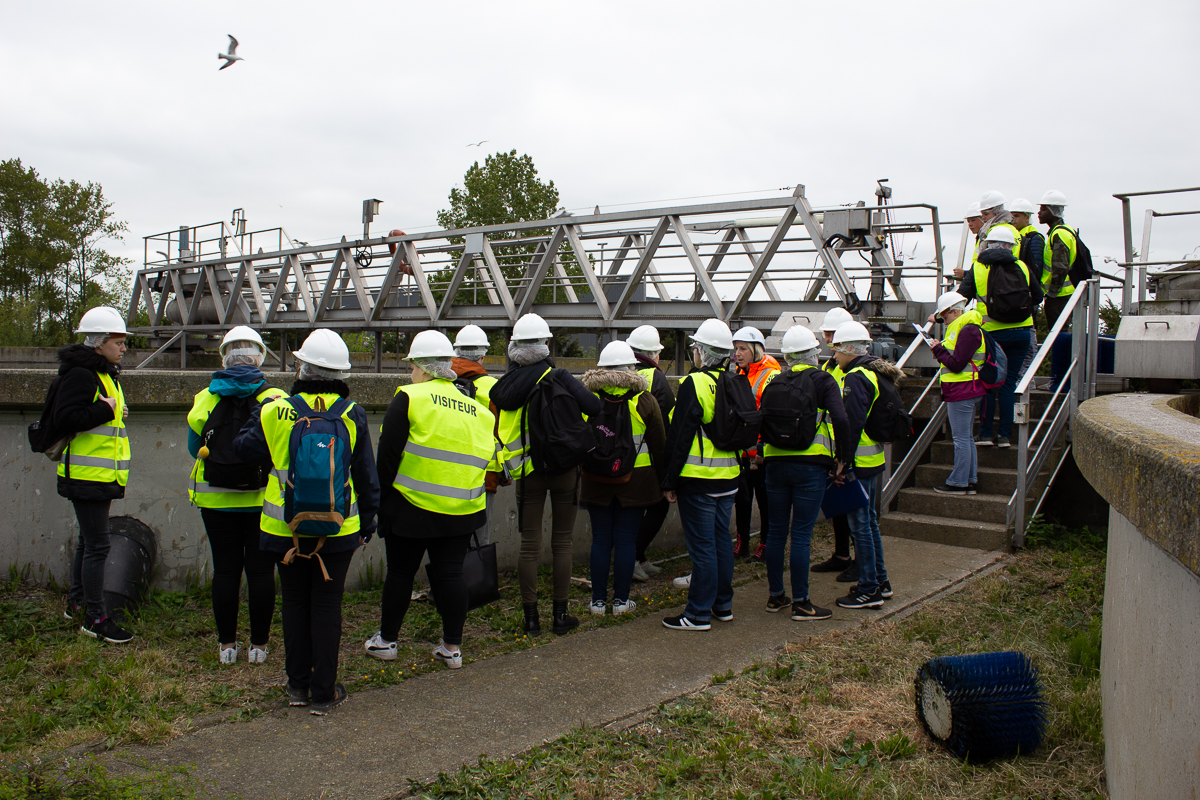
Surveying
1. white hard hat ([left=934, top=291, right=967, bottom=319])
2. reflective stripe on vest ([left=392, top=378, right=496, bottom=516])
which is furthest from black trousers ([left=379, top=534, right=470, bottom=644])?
white hard hat ([left=934, top=291, right=967, bottom=319])

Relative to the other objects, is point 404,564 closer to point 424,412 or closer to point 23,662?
point 424,412

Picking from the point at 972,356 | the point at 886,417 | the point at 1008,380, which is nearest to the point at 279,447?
the point at 886,417

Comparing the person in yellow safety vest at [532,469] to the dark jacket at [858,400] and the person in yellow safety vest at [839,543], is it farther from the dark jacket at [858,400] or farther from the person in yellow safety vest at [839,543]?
the person in yellow safety vest at [839,543]

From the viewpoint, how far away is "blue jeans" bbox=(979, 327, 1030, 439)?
295 inches

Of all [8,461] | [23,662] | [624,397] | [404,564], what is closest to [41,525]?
[8,461]

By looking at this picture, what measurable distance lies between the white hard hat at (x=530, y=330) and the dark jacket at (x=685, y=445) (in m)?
0.86

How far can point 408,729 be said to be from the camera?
3.72m

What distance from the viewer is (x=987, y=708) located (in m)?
3.34

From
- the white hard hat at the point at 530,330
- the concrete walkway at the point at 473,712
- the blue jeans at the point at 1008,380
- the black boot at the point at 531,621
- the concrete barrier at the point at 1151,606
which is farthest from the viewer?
the blue jeans at the point at 1008,380

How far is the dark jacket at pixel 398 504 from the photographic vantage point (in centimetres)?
418

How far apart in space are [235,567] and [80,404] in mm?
1215

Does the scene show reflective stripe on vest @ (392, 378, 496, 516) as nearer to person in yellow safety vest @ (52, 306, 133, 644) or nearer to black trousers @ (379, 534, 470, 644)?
black trousers @ (379, 534, 470, 644)

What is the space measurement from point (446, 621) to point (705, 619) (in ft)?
5.27

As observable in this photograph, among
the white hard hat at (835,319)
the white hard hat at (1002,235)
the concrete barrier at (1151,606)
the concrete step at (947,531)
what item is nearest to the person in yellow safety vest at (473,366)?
the white hard hat at (835,319)
